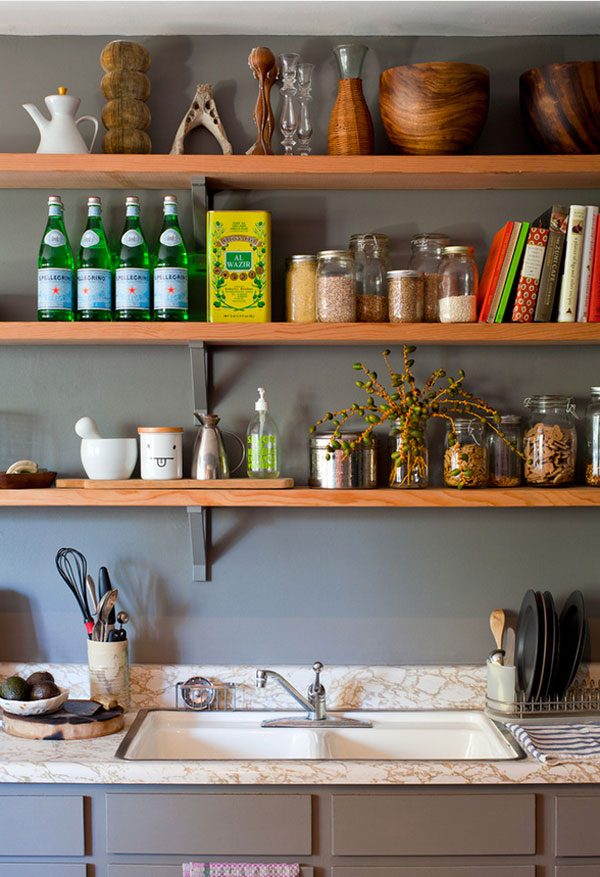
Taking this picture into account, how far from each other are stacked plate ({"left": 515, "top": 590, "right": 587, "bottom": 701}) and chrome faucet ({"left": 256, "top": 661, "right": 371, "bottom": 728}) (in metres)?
0.40

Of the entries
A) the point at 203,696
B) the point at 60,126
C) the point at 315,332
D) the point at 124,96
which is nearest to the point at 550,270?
the point at 315,332

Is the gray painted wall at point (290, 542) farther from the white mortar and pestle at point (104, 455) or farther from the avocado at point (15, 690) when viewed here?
the avocado at point (15, 690)

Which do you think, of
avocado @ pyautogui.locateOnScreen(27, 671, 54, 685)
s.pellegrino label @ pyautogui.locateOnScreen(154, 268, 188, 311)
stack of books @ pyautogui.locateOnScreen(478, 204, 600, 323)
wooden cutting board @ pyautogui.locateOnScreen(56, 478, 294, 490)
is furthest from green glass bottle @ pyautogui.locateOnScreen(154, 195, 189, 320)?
avocado @ pyautogui.locateOnScreen(27, 671, 54, 685)

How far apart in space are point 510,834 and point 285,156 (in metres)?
1.54

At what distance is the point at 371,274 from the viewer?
2326mm

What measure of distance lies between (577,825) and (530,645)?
462 mm

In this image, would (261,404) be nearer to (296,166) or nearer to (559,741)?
(296,166)

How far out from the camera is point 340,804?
196 cm

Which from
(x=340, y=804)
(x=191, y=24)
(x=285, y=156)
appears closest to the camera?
(x=340, y=804)

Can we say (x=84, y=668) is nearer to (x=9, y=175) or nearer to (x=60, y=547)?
(x=60, y=547)

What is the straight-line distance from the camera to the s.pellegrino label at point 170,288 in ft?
7.41

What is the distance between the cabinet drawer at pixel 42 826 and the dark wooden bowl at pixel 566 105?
1797 mm

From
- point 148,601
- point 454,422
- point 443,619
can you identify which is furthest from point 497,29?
point 148,601

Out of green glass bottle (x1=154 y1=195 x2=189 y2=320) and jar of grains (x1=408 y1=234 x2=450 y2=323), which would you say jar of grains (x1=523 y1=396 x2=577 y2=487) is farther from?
green glass bottle (x1=154 y1=195 x2=189 y2=320)
